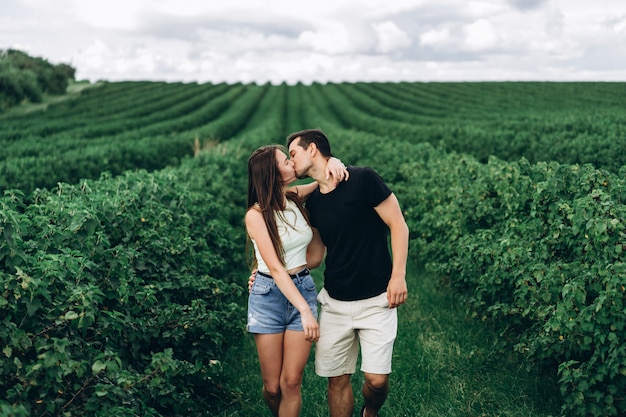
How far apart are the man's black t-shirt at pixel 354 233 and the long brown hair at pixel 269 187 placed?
0.97ft

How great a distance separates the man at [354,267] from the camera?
143 inches

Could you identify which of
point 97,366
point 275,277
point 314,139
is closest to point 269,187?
point 314,139

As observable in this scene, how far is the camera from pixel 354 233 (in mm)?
3658

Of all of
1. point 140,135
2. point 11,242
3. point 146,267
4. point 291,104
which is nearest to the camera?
point 11,242

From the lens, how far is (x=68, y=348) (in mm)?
3152

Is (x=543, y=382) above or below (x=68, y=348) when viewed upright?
below

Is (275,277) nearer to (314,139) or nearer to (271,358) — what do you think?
(271,358)

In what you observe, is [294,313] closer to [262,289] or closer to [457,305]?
[262,289]

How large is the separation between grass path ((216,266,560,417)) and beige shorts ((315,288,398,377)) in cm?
110

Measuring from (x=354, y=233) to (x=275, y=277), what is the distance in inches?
23.7

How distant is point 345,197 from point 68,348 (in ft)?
6.04

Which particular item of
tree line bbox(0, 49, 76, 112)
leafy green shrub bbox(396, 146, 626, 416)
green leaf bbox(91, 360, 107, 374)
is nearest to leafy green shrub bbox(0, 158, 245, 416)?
green leaf bbox(91, 360, 107, 374)

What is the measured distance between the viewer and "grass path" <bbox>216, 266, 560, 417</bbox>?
4.71 metres

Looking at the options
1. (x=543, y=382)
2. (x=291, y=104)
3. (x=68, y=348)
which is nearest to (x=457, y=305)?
(x=543, y=382)
